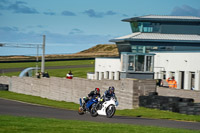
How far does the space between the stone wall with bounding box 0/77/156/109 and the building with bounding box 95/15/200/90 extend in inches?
221

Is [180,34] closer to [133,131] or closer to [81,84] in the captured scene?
[81,84]

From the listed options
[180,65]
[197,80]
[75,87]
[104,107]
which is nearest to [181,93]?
[104,107]

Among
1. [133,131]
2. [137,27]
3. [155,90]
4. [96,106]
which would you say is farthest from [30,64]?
[133,131]

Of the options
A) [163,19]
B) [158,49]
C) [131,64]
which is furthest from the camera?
[163,19]

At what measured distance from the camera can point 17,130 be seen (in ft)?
44.7

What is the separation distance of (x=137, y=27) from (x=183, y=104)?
119 ft

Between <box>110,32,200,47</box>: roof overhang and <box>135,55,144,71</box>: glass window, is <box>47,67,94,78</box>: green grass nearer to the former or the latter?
<box>110,32,200,47</box>: roof overhang

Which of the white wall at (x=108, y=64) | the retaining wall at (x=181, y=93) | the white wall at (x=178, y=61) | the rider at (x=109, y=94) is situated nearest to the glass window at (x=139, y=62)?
the white wall at (x=178, y=61)

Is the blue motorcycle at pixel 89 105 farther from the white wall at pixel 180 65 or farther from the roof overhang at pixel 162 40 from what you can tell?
the roof overhang at pixel 162 40

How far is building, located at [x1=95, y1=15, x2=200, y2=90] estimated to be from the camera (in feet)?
142

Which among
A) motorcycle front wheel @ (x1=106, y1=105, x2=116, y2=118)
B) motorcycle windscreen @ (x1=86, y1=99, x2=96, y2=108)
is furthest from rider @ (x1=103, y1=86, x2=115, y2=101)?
motorcycle windscreen @ (x1=86, y1=99, x2=96, y2=108)

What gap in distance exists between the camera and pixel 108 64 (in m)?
59.8

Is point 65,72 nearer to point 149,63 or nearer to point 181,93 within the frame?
point 149,63

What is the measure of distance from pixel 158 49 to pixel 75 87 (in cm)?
1798
